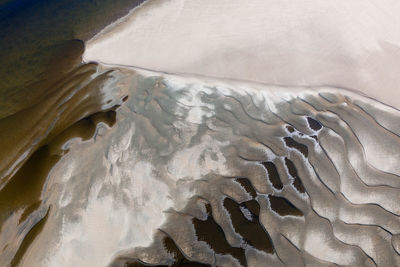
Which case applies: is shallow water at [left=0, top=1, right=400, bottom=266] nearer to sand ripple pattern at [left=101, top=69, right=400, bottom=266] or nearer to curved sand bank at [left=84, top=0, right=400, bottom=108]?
sand ripple pattern at [left=101, top=69, right=400, bottom=266]

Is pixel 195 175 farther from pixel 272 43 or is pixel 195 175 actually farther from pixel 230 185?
pixel 272 43

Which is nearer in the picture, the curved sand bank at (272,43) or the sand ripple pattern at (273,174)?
the sand ripple pattern at (273,174)

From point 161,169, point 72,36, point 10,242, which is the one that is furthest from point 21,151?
point 72,36

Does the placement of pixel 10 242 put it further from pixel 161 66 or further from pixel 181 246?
pixel 161 66

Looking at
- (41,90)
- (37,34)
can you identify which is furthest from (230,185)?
(37,34)

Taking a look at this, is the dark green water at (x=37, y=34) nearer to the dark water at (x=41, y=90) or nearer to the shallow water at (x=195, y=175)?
the dark water at (x=41, y=90)

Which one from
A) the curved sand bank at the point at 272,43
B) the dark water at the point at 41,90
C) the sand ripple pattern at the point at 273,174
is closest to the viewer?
the sand ripple pattern at the point at 273,174

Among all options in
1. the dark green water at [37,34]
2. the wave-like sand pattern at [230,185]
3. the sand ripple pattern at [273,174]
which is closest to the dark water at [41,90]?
the dark green water at [37,34]
